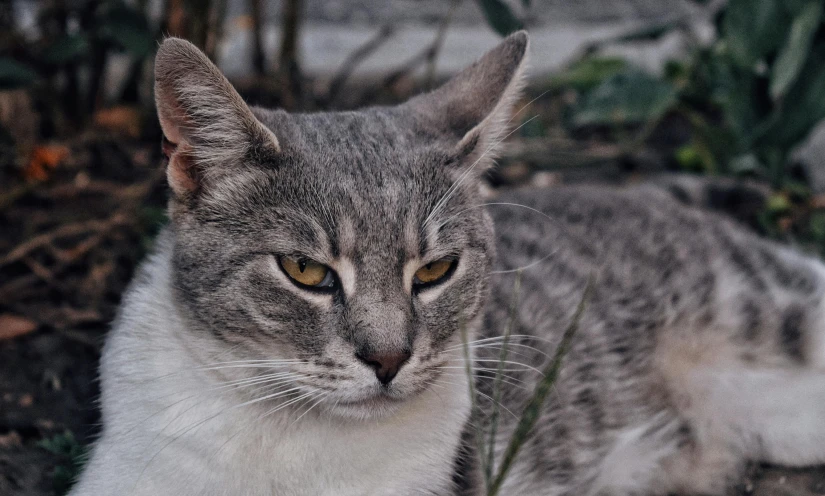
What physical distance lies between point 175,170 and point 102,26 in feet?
6.57

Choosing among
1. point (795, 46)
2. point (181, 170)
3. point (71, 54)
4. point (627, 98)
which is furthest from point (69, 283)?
point (795, 46)

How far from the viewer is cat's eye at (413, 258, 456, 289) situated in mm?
2289

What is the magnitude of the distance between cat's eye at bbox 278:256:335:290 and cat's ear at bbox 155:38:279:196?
0.28 m

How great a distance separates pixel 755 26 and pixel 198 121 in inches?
86.3

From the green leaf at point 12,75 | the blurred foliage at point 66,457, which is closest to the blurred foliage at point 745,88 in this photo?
the green leaf at point 12,75

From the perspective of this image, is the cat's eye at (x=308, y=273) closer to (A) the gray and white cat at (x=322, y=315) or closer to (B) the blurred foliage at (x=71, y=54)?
(A) the gray and white cat at (x=322, y=315)

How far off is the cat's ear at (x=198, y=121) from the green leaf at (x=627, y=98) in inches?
86.0

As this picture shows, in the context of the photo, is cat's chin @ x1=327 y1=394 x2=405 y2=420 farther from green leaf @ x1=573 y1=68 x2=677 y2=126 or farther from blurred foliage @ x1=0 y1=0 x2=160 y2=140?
green leaf @ x1=573 y1=68 x2=677 y2=126

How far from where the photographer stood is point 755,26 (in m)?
3.43

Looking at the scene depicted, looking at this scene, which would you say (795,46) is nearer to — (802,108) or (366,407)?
(802,108)

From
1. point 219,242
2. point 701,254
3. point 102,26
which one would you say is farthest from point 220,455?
point 102,26

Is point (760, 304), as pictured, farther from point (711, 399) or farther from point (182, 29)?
point (182, 29)

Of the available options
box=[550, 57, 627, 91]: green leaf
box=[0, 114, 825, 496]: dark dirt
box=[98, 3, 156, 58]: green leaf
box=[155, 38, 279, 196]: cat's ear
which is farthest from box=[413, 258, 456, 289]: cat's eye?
box=[550, 57, 627, 91]: green leaf

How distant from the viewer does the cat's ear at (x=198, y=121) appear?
2.15m
